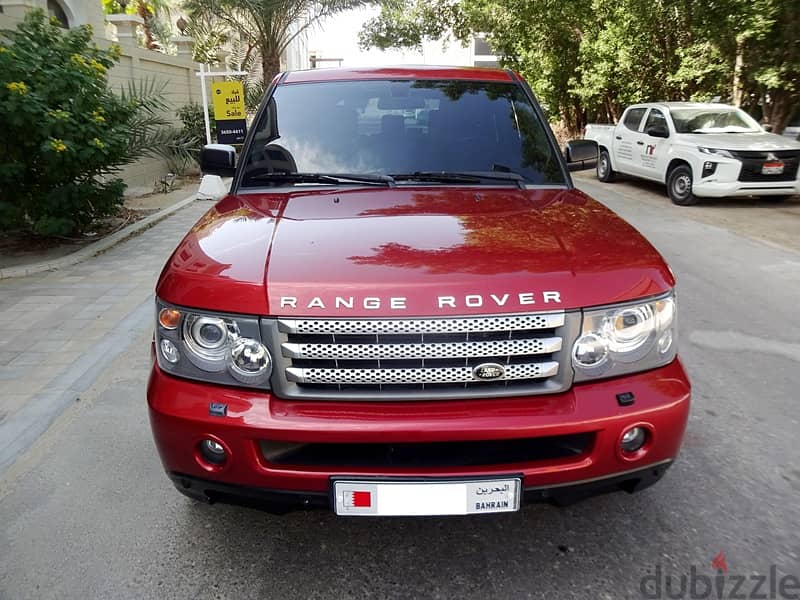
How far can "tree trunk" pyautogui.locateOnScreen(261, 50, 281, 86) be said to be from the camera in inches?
702

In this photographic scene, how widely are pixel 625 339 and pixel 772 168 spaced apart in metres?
9.71

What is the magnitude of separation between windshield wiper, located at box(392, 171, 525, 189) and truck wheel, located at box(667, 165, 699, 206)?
29.2ft

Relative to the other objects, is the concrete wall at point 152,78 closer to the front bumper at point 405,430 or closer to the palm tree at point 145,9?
the palm tree at point 145,9

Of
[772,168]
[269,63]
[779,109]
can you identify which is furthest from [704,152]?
[269,63]

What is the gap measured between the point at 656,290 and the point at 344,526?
5.08ft

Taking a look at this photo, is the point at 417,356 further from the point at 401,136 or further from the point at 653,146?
the point at 653,146

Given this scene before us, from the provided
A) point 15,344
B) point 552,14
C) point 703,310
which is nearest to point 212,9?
point 552,14

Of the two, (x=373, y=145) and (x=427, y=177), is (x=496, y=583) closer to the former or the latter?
(x=427, y=177)

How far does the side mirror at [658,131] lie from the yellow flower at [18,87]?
991 centimetres

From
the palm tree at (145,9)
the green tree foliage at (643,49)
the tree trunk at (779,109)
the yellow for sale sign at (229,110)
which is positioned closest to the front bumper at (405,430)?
the yellow for sale sign at (229,110)

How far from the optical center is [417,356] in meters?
2.04

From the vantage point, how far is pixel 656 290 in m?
2.21

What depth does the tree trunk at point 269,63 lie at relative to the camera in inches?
702

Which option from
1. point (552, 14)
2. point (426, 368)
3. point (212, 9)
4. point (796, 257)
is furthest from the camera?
point (552, 14)
